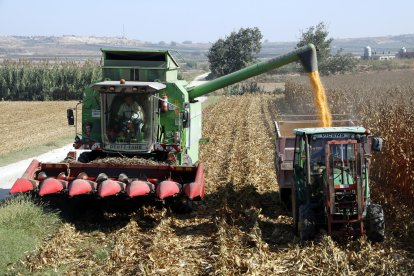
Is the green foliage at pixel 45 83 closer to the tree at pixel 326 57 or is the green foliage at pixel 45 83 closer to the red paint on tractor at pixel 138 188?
the tree at pixel 326 57

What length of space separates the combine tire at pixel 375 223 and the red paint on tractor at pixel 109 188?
4187 millimetres

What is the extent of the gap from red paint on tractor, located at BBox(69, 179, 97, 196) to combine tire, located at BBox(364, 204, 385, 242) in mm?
4662

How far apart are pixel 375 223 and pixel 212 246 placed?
245 cm

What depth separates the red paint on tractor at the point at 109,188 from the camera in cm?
1082

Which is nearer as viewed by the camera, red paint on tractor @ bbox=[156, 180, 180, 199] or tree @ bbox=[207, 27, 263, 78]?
red paint on tractor @ bbox=[156, 180, 180, 199]

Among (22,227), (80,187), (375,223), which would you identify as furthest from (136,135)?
(375,223)

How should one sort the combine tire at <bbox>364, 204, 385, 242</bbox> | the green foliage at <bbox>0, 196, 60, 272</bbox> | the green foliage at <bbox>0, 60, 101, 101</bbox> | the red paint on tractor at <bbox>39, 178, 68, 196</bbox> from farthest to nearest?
1. the green foliage at <bbox>0, 60, 101, 101</bbox>
2. the red paint on tractor at <bbox>39, 178, 68, 196</bbox>
3. the combine tire at <bbox>364, 204, 385, 242</bbox>
4. the green foliage at <bbox>0, 196, 60, 272</bbox>

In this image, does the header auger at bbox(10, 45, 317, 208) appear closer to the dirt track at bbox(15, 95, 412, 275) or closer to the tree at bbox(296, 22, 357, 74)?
the dirt track at bbox(15, 95, 412, 275)

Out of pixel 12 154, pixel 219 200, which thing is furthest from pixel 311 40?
pixel 219 200

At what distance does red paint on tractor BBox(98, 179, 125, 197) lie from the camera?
35.5 feet

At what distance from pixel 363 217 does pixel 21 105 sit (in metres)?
40.7

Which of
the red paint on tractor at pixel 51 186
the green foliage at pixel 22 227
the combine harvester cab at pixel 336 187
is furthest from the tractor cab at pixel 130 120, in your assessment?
the combine harvester cab at pixel 336 187

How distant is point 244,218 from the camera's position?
1154 cm

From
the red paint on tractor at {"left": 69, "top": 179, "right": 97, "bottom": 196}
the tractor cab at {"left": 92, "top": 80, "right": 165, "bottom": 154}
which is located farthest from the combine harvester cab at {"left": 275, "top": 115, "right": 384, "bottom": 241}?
the red paint on tractor at {"left": 69, "top": 179, "right": 97, "bottom": 196}
